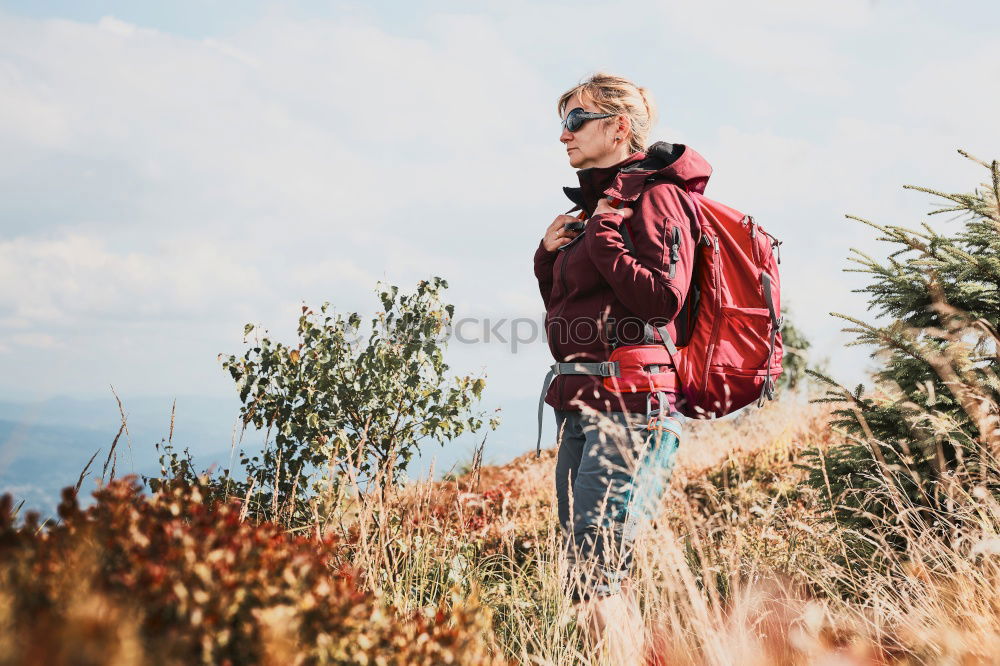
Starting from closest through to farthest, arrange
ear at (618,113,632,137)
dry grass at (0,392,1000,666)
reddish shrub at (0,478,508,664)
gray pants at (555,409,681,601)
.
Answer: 1. reddish shrub at (0,478,508,664)
2. dry grass at (0,392,1000,666)
3. gray pants at (555,409,681,601)
4. ear at (618,113,632,137)

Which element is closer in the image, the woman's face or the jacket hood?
the jacket hood

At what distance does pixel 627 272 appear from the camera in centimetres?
291

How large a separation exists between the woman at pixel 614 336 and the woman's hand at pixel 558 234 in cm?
6

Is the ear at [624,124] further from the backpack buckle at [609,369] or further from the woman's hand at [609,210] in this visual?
the backpack buckle at [609,369]

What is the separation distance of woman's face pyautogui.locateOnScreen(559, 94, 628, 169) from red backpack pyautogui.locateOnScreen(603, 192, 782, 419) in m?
0.31

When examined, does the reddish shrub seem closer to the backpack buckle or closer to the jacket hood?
the backpack buckle

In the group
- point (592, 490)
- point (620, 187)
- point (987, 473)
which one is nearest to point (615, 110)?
point (620, 187)

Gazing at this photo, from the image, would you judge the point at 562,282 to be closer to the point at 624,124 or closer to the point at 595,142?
the point at 595,142

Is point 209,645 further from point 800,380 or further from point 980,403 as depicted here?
point 800,380

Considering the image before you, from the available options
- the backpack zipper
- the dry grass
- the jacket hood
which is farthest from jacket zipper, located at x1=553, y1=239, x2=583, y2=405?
the dry grass

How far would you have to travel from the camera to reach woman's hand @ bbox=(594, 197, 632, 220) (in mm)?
3129

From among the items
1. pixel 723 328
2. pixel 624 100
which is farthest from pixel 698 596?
pixel 624 100

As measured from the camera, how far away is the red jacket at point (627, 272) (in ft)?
9.67

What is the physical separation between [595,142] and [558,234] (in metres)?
0.44
